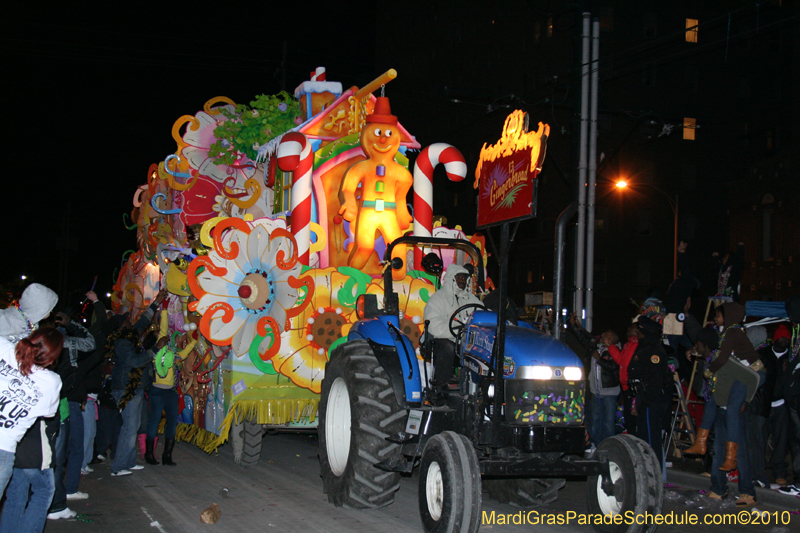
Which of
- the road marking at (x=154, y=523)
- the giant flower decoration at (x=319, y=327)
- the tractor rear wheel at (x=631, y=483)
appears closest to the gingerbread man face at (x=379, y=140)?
the giant flower decoration at (x=319, y=327)

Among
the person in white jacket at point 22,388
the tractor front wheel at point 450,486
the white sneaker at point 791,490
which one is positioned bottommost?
the white sneaker at point 791,490

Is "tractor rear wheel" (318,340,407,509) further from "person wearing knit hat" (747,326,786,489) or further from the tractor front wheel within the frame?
"person wearing knit hat" (747,326,786,489)

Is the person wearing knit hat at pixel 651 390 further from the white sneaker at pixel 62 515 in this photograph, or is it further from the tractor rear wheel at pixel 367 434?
the white sneaker at pixel 62 515

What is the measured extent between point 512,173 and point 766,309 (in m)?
5.31

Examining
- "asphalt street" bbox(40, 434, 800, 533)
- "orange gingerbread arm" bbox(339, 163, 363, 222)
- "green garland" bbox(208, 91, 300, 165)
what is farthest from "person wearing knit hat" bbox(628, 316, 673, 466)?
"green garland" bbox(208, 91, 300, 165)

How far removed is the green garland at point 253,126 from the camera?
1220cm

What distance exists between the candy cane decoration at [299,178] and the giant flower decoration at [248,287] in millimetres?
1029

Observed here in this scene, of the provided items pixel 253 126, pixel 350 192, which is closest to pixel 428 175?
pixel 350 192

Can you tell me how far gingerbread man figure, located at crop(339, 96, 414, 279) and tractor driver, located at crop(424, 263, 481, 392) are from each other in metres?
3.66

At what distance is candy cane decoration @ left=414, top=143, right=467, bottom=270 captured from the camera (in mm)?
10805

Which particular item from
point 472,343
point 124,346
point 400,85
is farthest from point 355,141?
point 400,85

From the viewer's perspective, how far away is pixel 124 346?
28.6 feet

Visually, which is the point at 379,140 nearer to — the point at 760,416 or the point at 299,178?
the point at 299,178

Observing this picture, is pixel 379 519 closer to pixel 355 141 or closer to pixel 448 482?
pixel 448 482
